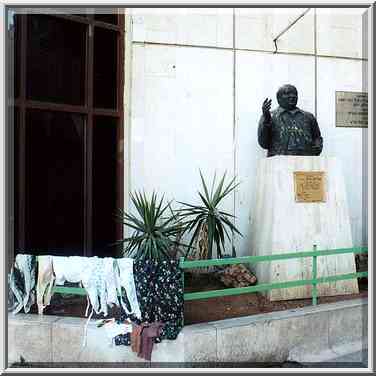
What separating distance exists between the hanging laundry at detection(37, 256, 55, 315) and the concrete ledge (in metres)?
0.23

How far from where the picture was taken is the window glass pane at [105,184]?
498 cm

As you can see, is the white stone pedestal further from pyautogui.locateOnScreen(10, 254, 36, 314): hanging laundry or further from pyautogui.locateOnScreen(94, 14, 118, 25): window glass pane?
pyautogui.locateOnScreen(94, 14, 118, 25): window glass pane

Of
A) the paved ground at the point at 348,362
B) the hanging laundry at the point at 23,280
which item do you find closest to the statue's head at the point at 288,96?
the paved ground at the point at 348,362

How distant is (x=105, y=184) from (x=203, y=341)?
2.62 meters

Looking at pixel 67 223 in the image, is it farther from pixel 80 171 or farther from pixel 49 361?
pixel 49 361

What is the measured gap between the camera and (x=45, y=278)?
343 centimetres

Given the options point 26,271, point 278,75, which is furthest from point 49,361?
point 278,75

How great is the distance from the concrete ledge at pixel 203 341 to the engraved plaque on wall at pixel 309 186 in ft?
4.36

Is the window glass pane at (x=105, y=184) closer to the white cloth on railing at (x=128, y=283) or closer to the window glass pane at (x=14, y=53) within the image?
the window glass pane at (x=14, y=53)

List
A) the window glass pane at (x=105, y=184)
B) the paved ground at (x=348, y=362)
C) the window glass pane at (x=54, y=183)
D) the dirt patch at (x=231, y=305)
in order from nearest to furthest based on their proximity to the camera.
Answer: the paved ground at (x=348, y=362)
the dirt patch at (x=231, y=305)
the window glass pane at (x=54, y=183)
the window glass pane at (x=105, y=184)

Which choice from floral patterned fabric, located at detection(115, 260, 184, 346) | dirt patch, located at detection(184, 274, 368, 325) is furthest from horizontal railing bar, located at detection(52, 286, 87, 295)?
dirt patch, located at detection(184, 274, 368, 325)

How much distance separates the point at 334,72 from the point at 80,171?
14.1ft

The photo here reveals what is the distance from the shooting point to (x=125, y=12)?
16.7 feet

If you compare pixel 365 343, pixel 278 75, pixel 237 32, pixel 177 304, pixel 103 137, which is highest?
pixel 237 32
